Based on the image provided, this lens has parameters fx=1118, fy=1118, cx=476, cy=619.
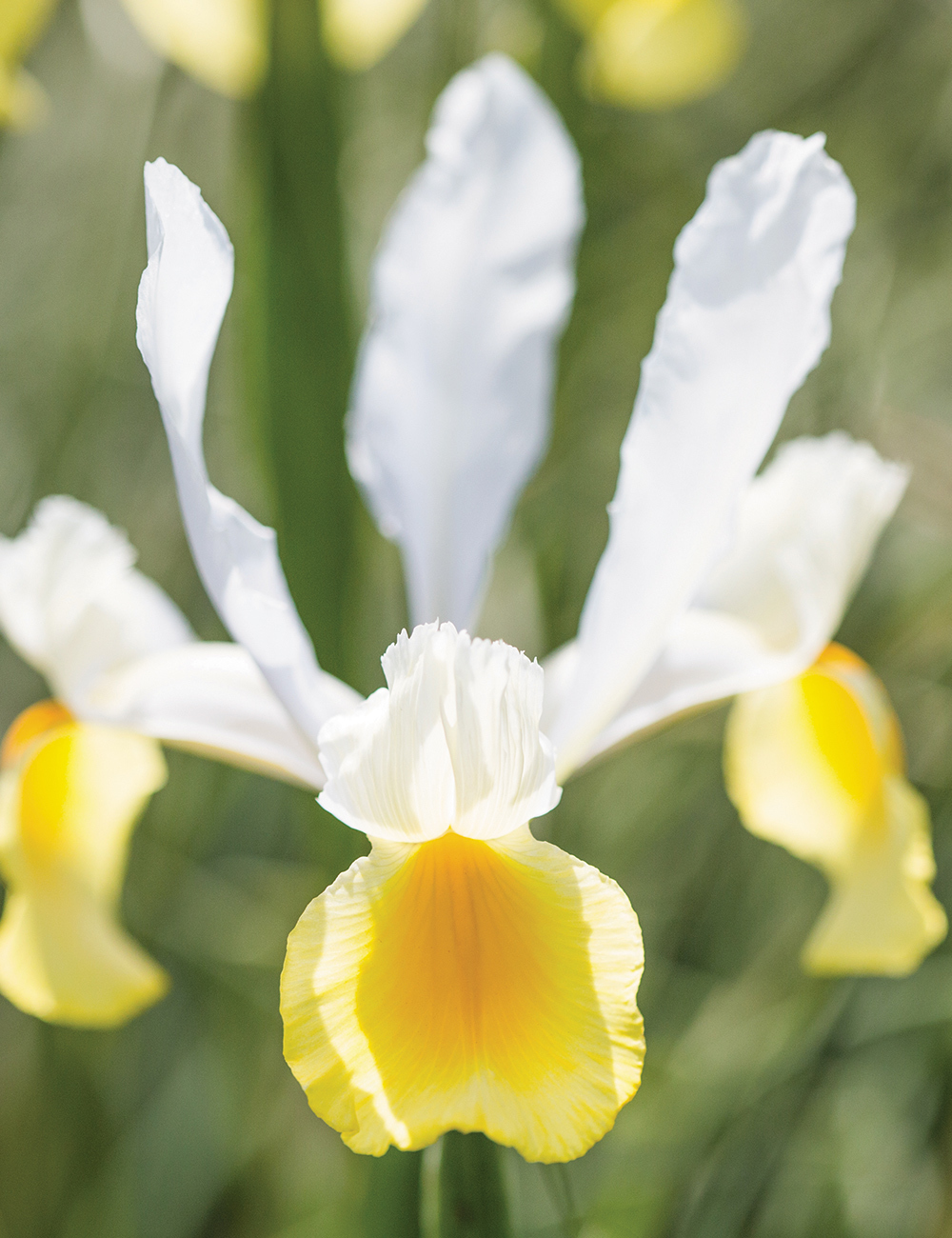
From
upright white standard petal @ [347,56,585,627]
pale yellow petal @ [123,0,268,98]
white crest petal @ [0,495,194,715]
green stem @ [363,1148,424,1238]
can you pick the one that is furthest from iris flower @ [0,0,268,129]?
green stem @ [363,1148,424,1238]

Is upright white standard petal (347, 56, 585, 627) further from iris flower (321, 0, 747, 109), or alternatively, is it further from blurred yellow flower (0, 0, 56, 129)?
blurred yellow flower (0, 0, 56, 129)

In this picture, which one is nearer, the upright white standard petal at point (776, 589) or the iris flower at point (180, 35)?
the upright white standard petal at point (776, 589)

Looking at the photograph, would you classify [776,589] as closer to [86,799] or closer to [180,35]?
[86,799]

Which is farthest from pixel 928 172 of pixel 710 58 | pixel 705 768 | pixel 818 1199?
pixel 818 1199

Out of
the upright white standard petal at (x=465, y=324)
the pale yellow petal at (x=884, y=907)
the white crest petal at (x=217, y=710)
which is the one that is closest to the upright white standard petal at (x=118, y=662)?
the white crest petal at (x=217, y=710)

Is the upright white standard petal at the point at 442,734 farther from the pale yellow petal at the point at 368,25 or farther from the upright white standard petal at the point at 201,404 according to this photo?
the pale yellow petal at the point at 368,25

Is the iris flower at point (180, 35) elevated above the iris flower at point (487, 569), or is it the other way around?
the iris flower at point (180, 35)
